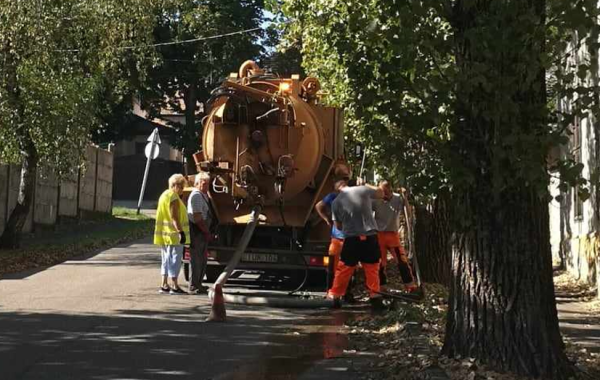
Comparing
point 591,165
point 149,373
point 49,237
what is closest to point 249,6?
point 49,237

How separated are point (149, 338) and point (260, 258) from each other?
13.8 ft

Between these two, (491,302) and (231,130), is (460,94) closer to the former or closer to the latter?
(491,302)

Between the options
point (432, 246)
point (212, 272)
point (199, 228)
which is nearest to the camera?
point (199, 228)

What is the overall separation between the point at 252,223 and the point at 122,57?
9001 millimetres

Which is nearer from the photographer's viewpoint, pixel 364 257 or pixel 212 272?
pixel 364 257

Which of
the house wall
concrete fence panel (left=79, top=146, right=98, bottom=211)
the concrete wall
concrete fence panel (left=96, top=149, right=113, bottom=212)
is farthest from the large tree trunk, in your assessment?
concrete fence panel (left=96, top=149, right=113, bottom=212)

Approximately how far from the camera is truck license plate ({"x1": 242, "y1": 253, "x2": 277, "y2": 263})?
43.1 feet

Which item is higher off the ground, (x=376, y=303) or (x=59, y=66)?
(x=59, y=66)

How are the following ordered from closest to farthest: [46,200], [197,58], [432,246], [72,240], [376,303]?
[376,303], [432,246], [72,240], [46,200], [197,58]

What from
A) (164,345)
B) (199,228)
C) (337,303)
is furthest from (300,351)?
(199,228)

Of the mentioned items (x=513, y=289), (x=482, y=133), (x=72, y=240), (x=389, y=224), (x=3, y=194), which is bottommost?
(x=513, y=289)

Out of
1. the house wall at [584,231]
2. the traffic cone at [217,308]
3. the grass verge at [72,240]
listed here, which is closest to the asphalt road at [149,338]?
the traffic cone at [217,308]

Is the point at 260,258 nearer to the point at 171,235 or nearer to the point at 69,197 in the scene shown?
the point at 171,235

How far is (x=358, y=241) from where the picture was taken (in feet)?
37.3
